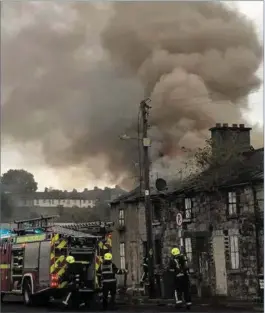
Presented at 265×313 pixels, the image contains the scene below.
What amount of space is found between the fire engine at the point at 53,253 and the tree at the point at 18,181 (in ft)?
3.65

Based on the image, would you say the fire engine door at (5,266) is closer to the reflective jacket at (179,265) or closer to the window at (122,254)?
the window at (122,254)

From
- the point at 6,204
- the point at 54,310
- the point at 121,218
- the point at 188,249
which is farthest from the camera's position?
the point at 54,310

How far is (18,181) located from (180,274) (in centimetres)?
362

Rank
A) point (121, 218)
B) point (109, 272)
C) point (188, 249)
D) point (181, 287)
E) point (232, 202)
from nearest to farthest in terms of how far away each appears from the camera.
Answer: point (232, 202) < point (181, 287) < point (188, 249) < point (121, 218) < point (109, 272)

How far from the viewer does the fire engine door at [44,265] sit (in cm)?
1443

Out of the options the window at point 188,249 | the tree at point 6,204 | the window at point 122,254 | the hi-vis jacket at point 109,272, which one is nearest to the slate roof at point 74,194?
the tree at point 6,204

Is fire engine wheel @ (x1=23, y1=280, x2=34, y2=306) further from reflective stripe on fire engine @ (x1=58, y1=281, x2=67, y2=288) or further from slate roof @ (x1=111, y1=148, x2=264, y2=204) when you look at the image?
slate roof @ (x1=111, y1=148, x2=264, y2=204)

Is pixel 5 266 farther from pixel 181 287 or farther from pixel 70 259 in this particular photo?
pixel 181 287

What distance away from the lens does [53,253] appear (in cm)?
1438

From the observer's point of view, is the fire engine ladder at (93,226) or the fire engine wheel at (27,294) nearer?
the fire engine ladder at (93,226)

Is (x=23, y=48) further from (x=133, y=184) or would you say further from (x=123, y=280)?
(x=123, y=280)

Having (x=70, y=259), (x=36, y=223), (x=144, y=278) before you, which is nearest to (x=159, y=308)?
(x=144, y=278)

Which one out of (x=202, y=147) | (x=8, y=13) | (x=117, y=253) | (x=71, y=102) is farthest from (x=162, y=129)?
(x=8, y=13)

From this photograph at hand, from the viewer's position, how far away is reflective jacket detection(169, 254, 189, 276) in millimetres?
12930
